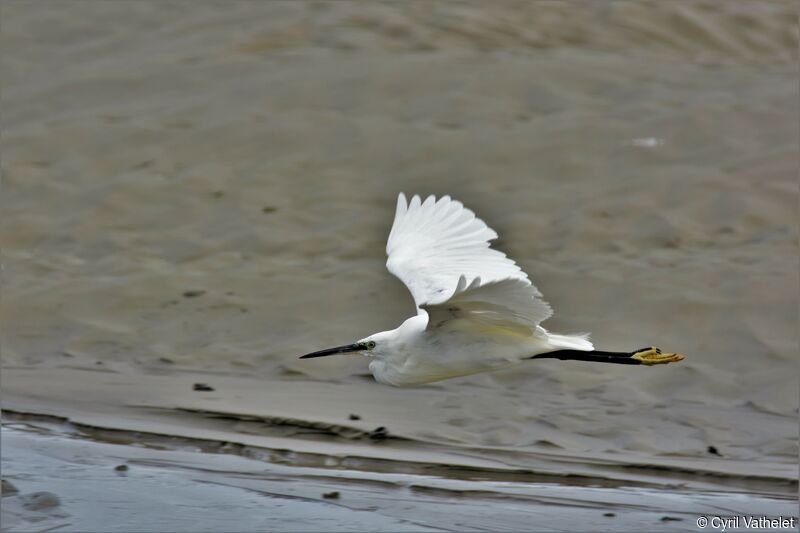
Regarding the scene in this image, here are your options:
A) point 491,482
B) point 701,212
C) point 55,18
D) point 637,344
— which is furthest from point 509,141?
point 55,18

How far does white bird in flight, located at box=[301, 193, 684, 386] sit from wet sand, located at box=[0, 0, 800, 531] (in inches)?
36.3

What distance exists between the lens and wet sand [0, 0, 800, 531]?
23.0 feet

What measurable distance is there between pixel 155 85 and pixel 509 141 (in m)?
3.64

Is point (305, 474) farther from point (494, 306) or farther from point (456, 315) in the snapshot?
point (494, 306)

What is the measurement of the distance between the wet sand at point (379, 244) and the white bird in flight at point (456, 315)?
92 cm

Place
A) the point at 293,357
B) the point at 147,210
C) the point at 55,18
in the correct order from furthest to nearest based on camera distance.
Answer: the point at 55,18 < the point at 147,210 < the point at 293,357

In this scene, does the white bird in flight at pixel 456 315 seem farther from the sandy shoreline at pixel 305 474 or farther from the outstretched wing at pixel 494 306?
the sandy shoreline at pixel 305 474

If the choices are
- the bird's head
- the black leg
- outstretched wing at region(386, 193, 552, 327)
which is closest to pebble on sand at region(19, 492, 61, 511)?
the bird's head

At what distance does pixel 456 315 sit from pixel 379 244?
13.9 ft

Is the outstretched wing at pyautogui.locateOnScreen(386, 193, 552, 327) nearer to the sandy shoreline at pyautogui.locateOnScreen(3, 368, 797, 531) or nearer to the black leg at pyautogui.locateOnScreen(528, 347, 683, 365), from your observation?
the black leg at pyautogui.locateOnScreen(528, 347, 683, 365)

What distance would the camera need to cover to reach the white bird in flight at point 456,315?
523cm

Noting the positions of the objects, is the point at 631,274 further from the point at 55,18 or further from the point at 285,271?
the point at 55,18

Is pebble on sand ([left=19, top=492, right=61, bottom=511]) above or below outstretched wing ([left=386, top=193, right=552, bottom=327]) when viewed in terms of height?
below

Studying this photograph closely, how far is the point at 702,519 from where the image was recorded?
6234mm
